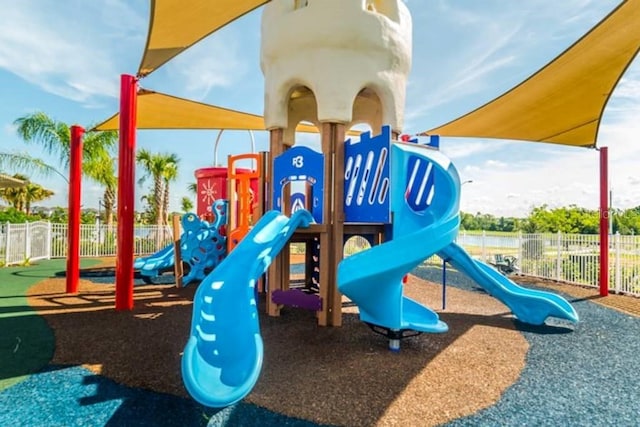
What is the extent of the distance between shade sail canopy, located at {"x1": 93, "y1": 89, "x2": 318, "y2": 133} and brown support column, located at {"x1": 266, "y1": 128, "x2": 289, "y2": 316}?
3248 millimetres

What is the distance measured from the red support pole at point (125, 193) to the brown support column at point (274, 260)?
7.18ft

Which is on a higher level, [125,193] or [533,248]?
[125,193]

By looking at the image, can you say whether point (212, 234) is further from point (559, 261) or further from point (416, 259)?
point (559, 261)

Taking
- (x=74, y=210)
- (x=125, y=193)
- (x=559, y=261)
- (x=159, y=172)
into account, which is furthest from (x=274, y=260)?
(x=159, y=172)

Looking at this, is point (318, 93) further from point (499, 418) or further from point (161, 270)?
point (161, 270)

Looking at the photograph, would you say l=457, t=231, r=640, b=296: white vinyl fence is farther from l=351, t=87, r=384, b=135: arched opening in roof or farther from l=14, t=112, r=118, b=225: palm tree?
l=14, t=112, r=118, b=225: palm tree

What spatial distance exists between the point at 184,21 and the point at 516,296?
6.26m

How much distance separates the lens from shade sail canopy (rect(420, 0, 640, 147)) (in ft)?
Result: 18.5

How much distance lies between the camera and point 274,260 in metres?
6.30

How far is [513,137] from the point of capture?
10.4 metres

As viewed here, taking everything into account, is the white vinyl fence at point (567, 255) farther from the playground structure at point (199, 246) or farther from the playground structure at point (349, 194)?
the playground structure at point (199, 246)

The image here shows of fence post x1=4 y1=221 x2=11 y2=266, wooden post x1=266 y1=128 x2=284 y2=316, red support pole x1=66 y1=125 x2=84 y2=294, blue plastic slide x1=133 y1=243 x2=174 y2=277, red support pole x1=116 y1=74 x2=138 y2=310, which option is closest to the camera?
red support pole x1=116 y1=74 x2=138 y2=310

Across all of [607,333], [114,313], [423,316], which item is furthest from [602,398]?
[114,313]

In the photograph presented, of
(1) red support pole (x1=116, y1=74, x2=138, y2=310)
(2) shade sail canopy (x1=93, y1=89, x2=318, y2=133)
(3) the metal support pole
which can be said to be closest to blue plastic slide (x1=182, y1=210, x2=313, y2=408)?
(1) red support pole (x1=116, y1=74, x2=138, y2=310)
